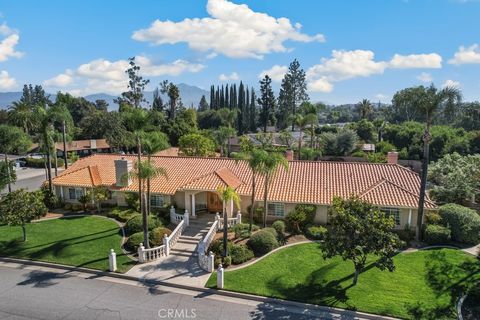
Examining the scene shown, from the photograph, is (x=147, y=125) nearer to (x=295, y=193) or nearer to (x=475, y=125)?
(x=295, y=193)

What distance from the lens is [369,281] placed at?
60.7ft

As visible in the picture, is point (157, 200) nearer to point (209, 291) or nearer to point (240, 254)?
point (240, 254)

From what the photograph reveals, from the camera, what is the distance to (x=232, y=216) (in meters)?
27.4

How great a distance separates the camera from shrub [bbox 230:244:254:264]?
20.6 meters

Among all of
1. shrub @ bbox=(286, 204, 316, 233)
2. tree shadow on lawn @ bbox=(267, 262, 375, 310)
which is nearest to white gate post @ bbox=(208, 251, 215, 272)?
tree shadow on lawn @ bbox=(267, 262, 375, 310)

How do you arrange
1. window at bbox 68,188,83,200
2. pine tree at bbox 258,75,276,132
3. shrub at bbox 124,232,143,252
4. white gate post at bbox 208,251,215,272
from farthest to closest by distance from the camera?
pine tree at bbox 258,75,276,132 → window at bbox 68,188,83,200 → shrub at bbox 124,232,143,252 → white gate post at bbox 208,251,215,272

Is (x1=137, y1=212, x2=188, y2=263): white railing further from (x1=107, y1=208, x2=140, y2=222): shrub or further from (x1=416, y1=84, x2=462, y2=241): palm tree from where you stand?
(x1=416, y1=84, x2=462, y2=241): palm tree

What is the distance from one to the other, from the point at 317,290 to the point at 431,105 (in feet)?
47.5

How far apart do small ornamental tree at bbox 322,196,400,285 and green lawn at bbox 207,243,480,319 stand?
164cm

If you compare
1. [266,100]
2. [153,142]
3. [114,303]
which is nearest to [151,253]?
[114,303]

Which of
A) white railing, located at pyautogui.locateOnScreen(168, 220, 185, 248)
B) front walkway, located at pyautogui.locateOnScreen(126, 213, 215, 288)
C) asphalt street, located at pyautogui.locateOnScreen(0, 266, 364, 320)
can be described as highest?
white railing, located at pyautogui.locateOnScreen(168, 220, 185, 248)

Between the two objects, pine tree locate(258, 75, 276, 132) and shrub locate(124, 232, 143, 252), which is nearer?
shrub locate(124, 232, 143, 252)

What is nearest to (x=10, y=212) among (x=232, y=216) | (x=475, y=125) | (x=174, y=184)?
(x=174, y=184)

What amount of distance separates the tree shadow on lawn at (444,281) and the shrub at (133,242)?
16.5 metres
